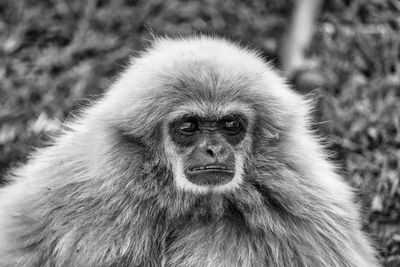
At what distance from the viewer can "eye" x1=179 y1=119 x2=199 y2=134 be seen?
5.20 meters

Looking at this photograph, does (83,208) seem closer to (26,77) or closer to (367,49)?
(26,77)

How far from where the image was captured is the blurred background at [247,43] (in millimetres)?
8719

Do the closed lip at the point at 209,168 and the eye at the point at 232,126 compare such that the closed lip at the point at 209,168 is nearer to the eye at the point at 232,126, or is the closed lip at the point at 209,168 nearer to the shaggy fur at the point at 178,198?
the shaggy fur at the point at 178,198

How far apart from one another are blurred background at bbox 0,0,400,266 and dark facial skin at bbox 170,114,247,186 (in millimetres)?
3044

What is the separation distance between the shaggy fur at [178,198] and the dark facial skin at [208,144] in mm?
92

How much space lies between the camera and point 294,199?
5.21 meters

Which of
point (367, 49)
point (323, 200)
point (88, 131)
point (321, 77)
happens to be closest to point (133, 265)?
point (88, 131)

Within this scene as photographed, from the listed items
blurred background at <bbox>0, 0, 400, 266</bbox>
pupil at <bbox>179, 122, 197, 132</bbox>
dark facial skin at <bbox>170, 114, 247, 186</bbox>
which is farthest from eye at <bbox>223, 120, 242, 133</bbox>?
blurred background at <bbox>0, 0, 400, 266</bbox>

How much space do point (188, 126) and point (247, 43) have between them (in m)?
4.68

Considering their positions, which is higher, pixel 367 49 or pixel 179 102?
pixel 367 49

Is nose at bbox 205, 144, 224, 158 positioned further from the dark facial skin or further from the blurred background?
the blurred background

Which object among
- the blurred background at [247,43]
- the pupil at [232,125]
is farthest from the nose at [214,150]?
the blurred background at [247,43]

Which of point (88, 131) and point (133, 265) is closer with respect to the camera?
point (133, 265)

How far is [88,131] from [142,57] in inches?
31.4
